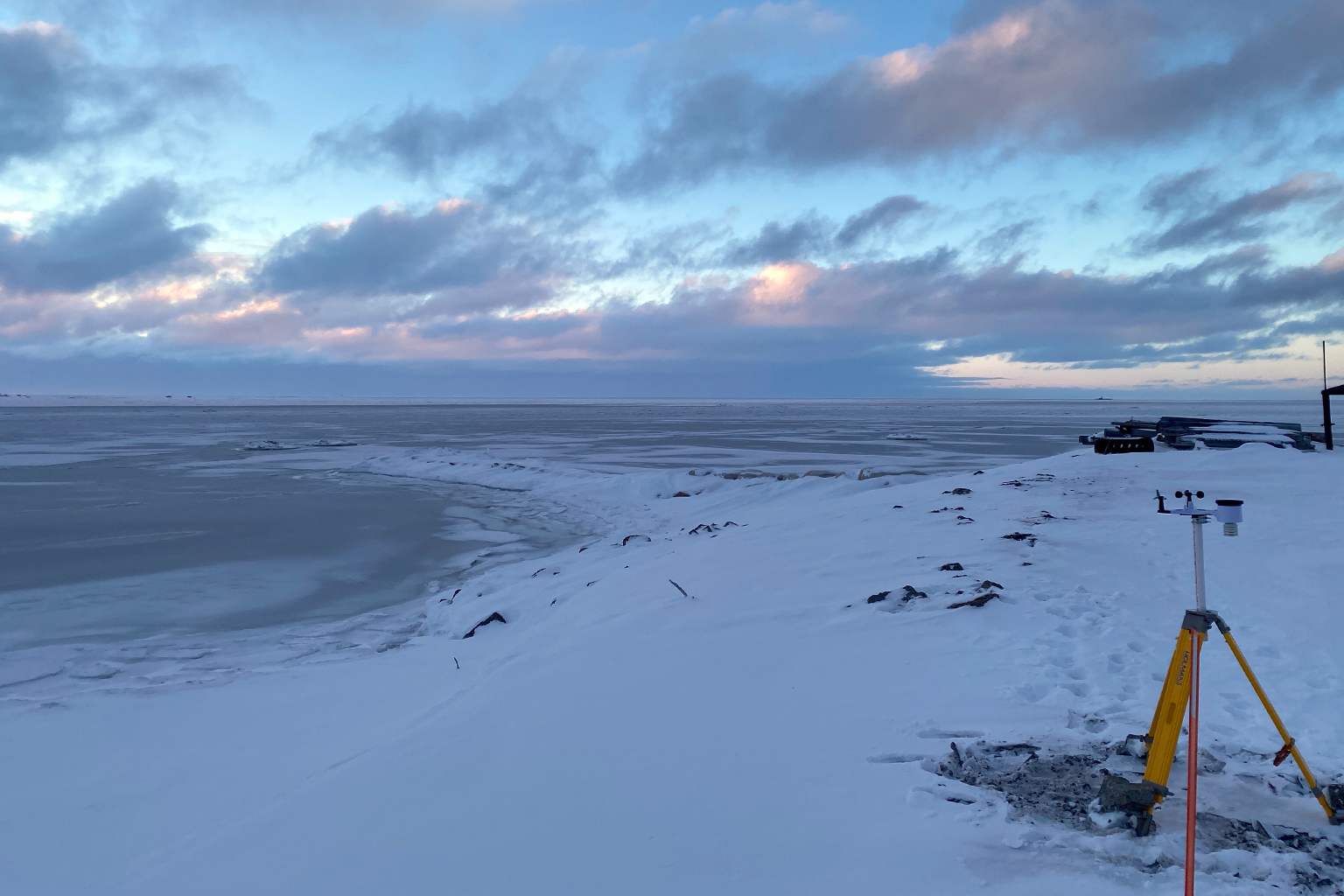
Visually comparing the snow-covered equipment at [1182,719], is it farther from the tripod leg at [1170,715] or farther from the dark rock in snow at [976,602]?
the dark rock in snow at [976,602]

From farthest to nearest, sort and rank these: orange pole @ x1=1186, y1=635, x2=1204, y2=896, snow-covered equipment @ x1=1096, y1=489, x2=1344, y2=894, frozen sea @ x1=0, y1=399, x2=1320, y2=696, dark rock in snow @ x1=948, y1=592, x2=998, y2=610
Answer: frozen sea @ x1=0, y1=399, x2=1320, y2=696 → dark rock in snow @ x1=948, y1=592, x2=998, y2=610 → snow-covered equipment @ x1=1096, y1=489, x2=1344, y2=894 → orange pole @ x1=1186, y1=635, x2=1204, y2=896

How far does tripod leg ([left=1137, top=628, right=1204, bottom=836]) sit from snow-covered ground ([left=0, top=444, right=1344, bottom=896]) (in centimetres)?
25

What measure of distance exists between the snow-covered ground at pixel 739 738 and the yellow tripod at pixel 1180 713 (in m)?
0.13

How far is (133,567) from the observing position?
1256 centimetres

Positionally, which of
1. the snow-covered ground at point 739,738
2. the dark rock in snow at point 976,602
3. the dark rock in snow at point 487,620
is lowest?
the dark rock in snow at point 487,620

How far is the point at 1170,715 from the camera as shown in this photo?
3445 mm

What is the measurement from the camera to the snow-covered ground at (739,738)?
11.5ft

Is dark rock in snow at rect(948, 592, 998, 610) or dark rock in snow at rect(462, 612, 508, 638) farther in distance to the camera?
dark rock in snow at rect(462, 612, 508, 638)

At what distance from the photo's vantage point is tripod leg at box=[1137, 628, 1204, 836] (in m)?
3.36

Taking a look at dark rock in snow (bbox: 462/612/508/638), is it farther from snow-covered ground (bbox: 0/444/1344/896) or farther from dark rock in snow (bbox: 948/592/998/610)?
dark rock in snow (bbox: 948/592/998/610)

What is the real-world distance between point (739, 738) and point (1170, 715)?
2.27 meters

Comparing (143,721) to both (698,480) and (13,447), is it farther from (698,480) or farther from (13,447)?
(13,447)

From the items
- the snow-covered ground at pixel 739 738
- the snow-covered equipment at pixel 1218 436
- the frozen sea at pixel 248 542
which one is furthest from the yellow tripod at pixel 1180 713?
the snow-covered equipment at pixel 1218 436

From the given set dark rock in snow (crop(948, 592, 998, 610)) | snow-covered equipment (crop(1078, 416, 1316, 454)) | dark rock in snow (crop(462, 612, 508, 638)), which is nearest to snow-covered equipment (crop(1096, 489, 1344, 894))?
dark rock in snow (crop(948, 592, 998, 610))
